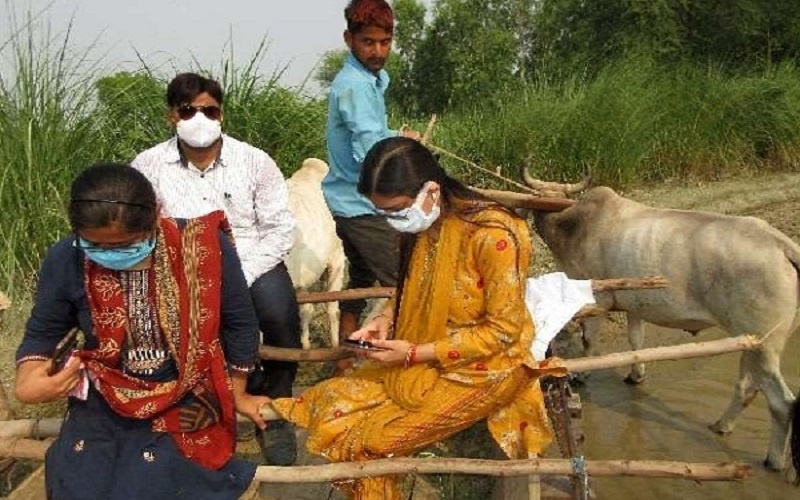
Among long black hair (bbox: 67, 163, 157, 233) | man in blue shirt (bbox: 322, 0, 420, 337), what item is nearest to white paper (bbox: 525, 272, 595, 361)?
man in blue shirt (bbox: 322, 0, 420, 337)

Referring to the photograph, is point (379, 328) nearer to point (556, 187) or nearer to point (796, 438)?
point (796, 438)

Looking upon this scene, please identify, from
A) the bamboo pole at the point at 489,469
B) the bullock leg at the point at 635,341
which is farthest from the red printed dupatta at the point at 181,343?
the bullock leg at the point at 635,341

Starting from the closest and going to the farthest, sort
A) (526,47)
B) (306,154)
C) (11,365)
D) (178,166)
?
(178,166), (11,365), (306,154), (526,47)

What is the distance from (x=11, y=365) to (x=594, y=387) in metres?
3.92

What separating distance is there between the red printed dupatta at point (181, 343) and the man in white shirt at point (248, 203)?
0.75m

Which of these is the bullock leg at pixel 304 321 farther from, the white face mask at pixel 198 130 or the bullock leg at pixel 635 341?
the white face mask at pixel 198 130

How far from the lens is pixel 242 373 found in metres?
2.67

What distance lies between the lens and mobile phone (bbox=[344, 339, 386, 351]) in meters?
2.70

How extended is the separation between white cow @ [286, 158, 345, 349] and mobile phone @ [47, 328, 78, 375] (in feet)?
8.28

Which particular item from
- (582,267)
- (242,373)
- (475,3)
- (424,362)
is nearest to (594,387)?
(582,267)

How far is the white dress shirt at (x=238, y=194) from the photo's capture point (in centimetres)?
336

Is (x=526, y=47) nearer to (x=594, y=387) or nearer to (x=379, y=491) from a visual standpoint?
(x=594, y=387)

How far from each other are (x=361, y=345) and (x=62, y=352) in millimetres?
970

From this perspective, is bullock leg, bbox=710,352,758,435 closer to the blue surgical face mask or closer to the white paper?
the white paper
